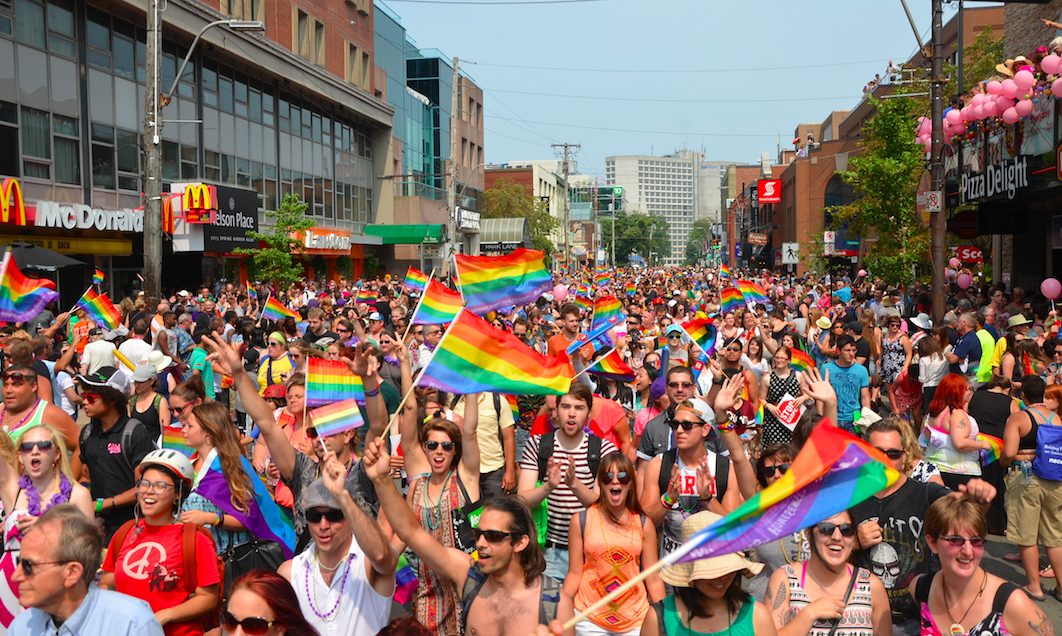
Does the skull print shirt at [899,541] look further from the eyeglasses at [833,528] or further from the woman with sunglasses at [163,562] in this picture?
the woman with sunglasses at [163,562]

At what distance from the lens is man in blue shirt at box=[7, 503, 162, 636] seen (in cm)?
326

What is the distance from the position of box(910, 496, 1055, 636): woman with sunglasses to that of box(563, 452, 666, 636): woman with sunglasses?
1.39 meters

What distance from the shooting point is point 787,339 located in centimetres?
912

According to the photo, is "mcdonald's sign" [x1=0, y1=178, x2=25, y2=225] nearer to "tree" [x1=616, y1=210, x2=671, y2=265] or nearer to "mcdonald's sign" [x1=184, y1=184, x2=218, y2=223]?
"mcdonald's sign" [x1=184, y1=184, x2=218, y2=223]

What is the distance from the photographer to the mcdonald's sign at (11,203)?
18359 millimetres

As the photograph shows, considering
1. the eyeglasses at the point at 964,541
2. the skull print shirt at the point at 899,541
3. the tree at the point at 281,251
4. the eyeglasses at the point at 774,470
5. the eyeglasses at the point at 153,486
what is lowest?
the skull print shirt at the point at 899,541

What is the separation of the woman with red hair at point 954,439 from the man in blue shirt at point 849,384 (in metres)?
2.70

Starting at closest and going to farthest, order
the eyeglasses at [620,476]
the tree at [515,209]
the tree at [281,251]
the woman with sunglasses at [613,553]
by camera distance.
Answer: the woman with sunglasses at [613,553] → the eyeglasses at [620,476] → the tree at [281,251] → the tree at [515,209]

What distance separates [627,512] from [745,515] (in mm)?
1752

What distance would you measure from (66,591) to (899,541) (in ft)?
12.2

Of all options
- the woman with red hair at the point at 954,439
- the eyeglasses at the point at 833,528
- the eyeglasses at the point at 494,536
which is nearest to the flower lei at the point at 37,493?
the eyeglasses at the point at 494,536

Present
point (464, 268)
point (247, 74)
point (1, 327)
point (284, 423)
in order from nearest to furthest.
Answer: point (284, 423) < point (464, 268) < point (1, 327) < point (247, 74)

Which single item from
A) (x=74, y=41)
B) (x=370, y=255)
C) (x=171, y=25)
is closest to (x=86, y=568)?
(x=74, y=41)

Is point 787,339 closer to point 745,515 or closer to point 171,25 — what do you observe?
point 745,515
